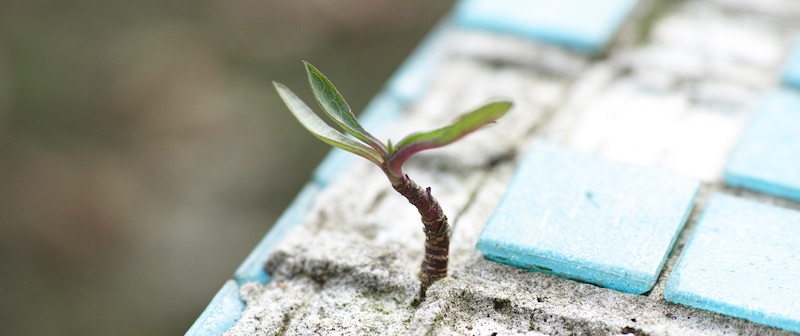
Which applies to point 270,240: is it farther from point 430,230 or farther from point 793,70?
point 793,70

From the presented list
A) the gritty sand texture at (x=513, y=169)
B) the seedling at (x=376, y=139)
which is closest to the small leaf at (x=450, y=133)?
the seedling at (x=376, y=139)

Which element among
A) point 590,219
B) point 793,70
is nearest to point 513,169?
point 590,219

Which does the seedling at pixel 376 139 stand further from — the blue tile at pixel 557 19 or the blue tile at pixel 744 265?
the blue tile at pixel 557 19

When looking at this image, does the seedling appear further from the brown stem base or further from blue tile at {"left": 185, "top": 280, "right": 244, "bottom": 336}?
blue tile at {"left": 185, "top": 280, "right": 244, "bottom": 336}

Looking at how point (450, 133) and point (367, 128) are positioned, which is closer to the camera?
point (450, 133)

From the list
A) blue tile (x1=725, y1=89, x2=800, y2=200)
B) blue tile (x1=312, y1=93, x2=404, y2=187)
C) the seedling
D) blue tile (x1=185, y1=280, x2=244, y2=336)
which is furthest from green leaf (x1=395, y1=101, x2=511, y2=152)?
blue tile (x1=725, y1=89, x2=800, y2=200)

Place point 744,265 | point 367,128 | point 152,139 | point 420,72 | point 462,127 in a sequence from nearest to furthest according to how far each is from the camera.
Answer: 1. point 462,127
2. point 744,265
3. point 367,128
4. point 420,72
5. point 152,139

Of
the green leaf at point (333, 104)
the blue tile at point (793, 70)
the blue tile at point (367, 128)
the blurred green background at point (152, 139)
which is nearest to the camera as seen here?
the green leaf at point (333, 104)
